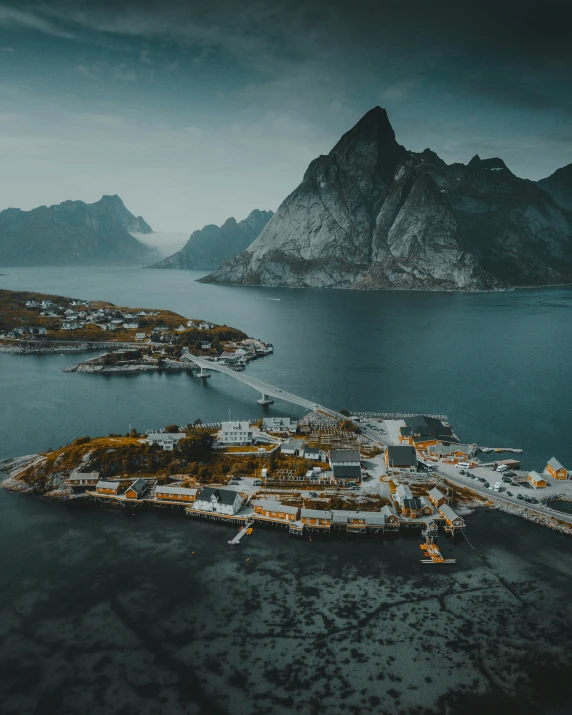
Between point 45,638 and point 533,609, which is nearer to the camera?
point 45,638

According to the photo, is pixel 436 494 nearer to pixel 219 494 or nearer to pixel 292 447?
pixel 292 447

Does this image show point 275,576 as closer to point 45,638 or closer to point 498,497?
point 45,638

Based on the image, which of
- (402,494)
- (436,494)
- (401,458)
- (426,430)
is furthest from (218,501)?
(426,430)

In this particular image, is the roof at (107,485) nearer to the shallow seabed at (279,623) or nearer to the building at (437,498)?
the shallow seabed at (279,623)

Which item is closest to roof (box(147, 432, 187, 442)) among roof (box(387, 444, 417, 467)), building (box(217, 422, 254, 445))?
building (box(217, 422, 254, 445))

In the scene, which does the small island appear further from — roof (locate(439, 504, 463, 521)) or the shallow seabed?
the shallow seabed

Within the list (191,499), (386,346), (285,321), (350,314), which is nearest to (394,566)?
(191,499)
